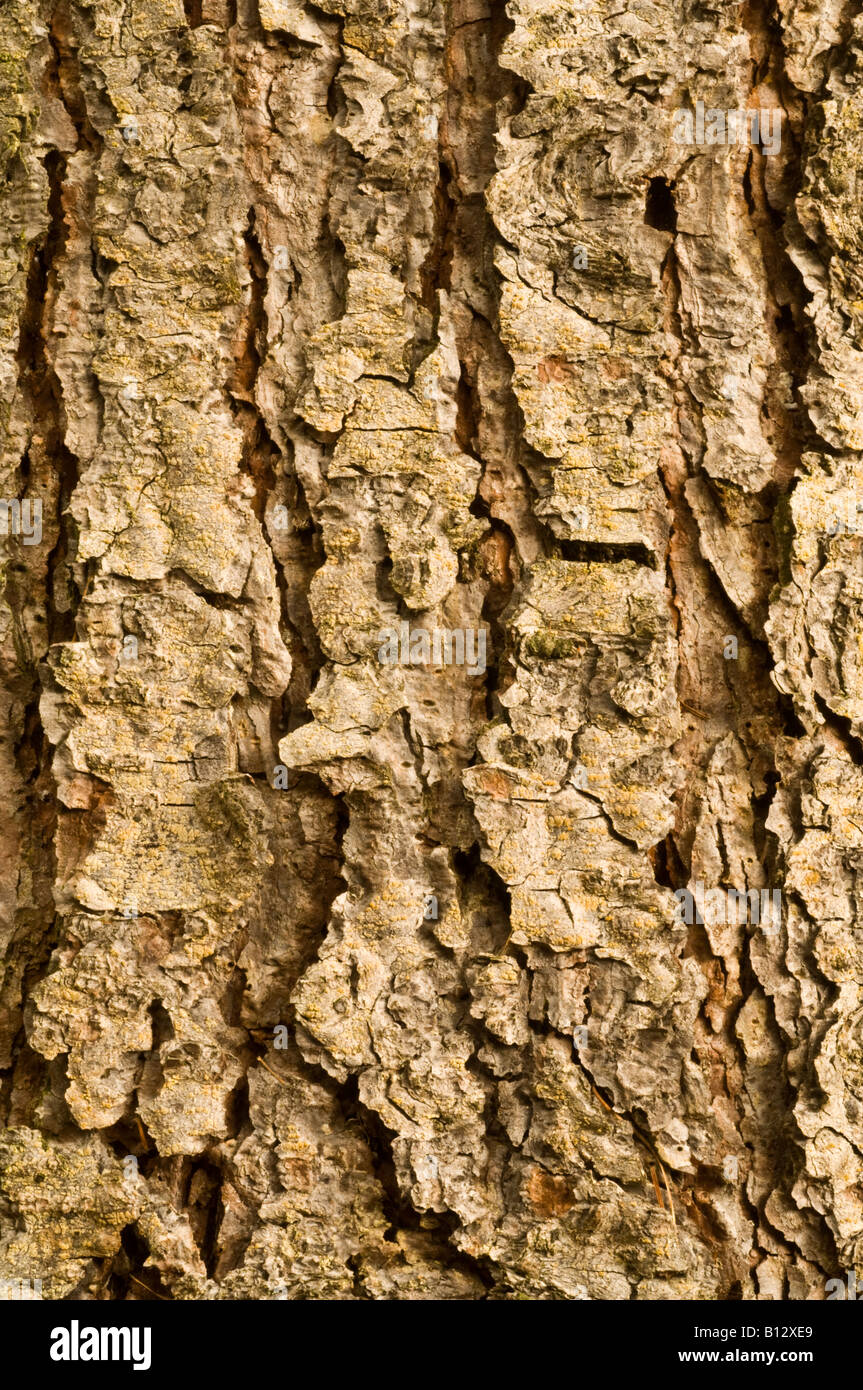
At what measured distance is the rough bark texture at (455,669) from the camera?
132cm

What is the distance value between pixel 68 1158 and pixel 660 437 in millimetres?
1233

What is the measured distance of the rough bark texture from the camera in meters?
1.32

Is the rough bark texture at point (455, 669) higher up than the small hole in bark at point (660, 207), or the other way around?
the small hole in bark at point (660, 207)

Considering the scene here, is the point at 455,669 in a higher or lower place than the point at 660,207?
lower

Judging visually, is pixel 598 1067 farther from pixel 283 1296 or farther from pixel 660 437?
pixel 660 437

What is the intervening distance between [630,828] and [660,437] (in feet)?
1.70

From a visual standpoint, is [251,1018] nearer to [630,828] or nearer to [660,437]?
[630,828]

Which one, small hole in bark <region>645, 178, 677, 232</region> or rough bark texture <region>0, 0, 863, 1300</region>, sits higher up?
small hole in bark <region>645, 178, 677, 232</region>

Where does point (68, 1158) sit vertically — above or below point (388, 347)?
below

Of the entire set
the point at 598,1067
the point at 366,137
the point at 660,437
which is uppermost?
the point at 366,137

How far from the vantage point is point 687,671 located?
138cm

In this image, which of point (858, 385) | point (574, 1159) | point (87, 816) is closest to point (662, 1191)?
point (574, 1159)

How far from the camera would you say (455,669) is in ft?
4.47

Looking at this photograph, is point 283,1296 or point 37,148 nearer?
point 283,1296
